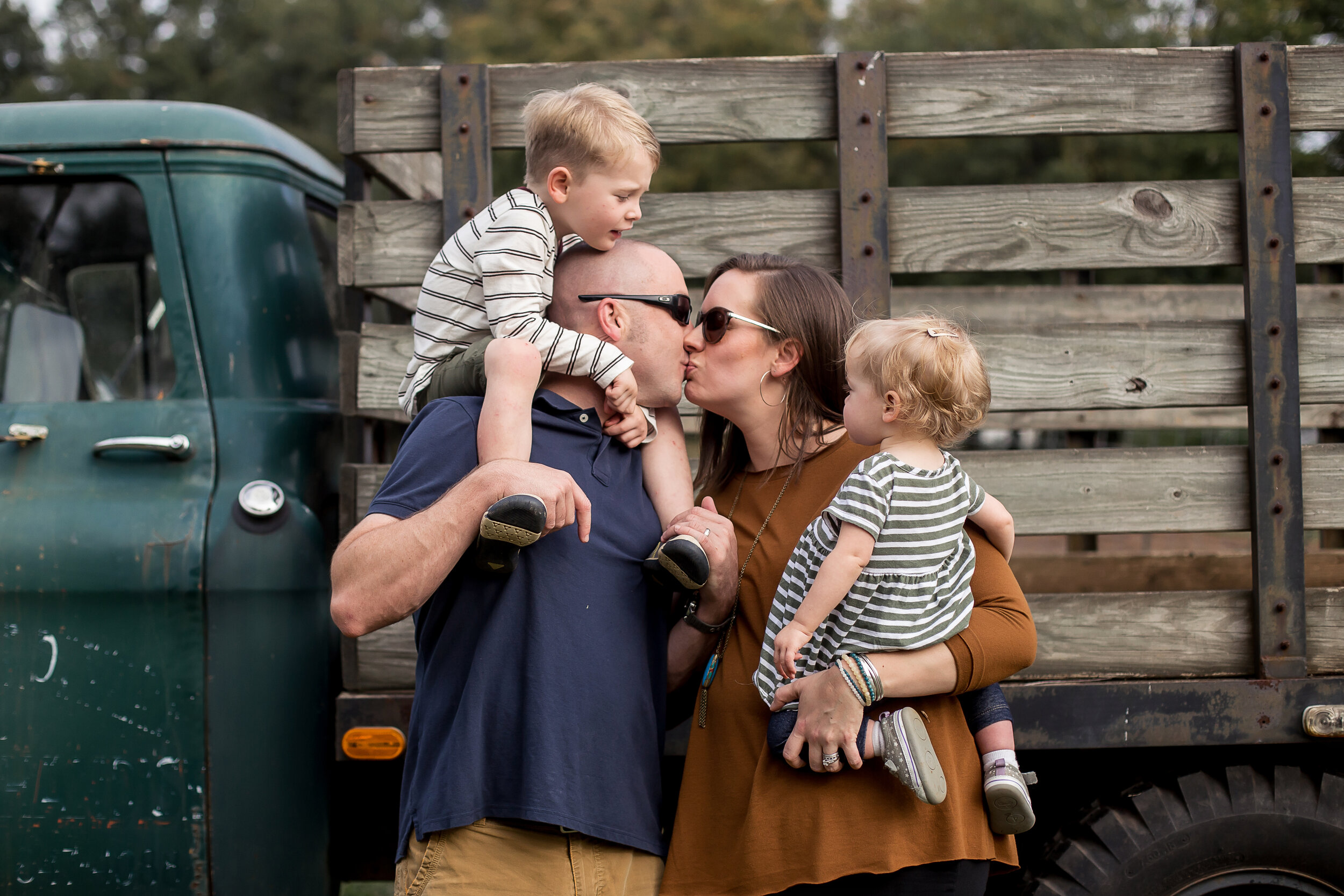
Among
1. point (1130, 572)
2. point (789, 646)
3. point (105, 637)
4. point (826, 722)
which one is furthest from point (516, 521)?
point (1130, 572)

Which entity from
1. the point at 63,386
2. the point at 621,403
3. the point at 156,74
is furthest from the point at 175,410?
the point at 156,74

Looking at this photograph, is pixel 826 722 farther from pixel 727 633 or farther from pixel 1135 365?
pixel 1135 365

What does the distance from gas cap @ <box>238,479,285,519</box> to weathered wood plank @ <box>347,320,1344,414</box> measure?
1.62 metres

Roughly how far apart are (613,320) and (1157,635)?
138cm

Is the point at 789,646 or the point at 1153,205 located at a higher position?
the point at 1153,205

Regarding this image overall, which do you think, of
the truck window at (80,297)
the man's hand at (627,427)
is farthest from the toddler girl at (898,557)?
the truck window at (80,297)

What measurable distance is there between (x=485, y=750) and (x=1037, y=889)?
1337 mm

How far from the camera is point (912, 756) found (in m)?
1.63

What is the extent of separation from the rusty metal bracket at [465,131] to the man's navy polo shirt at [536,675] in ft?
2.20

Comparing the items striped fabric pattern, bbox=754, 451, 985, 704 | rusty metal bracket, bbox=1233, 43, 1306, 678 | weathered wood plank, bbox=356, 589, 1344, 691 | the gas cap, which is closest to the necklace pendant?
striped fabric pattern, bbox=754, 451, 985, 704

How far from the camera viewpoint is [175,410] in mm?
2406

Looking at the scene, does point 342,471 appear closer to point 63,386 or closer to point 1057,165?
point 63,386

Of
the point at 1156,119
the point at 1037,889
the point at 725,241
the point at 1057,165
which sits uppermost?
the point at 1057,165

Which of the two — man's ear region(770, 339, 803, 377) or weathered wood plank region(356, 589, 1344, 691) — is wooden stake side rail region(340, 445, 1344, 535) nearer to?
weathered wood plank region(356, 589, 1344, 691)
